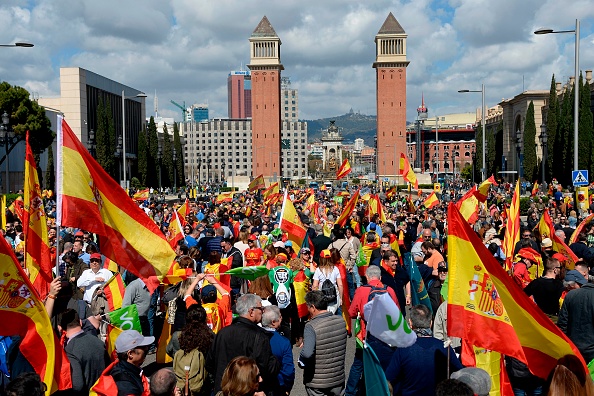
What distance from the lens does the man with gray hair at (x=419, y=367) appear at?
541 cm

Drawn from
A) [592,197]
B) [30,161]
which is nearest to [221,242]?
[30,161]

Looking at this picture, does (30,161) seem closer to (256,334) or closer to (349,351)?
(256,334)

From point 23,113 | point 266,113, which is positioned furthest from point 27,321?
point 266,113

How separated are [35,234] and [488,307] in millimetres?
4780

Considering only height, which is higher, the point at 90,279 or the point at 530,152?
the point at 530,152

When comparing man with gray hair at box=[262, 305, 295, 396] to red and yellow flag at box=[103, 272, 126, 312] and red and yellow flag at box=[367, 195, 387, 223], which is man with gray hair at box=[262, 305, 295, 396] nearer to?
red and yellow flag at box=[103, 272, 126, 312]

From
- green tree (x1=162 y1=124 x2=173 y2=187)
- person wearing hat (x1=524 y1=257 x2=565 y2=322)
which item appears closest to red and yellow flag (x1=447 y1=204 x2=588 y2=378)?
person wearing hat (x1=524 y1=257 x2=565 y2=322)

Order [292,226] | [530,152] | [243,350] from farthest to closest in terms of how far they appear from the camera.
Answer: [530,152]
[292,226]
[243,350]

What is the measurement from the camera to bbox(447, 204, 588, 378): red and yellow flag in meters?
5.11

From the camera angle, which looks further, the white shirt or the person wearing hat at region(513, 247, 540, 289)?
the person wearing hat at region(513, 247, 540, 289)

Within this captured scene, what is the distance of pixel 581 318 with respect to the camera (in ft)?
22.9

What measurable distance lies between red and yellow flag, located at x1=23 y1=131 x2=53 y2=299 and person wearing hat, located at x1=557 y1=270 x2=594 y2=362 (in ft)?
16.7

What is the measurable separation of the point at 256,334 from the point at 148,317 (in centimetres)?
391

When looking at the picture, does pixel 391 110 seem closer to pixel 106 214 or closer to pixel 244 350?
pixel 106 214
